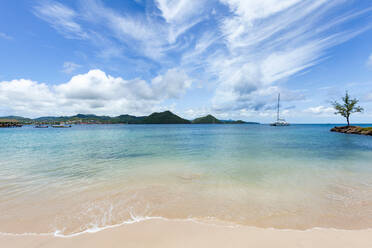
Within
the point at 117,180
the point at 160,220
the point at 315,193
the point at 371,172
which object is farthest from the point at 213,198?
the point at 371,172

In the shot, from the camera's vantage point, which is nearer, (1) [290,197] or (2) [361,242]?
(2) [361,242]

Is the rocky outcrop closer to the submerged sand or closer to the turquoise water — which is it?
the turquoise water

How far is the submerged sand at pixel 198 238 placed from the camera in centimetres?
381

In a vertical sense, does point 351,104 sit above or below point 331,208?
above

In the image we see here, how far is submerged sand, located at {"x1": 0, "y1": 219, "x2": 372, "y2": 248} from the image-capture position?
12.5 feet

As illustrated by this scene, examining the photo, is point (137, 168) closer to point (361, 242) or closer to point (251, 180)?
point (251, 180)

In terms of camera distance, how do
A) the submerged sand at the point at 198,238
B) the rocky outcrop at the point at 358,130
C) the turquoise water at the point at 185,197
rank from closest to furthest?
1. the submerged sand at the point at 198,238
2. the turquoise water at the point at 185,197
3. the rocky outcrop at the point at 358,130

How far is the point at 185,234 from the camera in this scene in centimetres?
425

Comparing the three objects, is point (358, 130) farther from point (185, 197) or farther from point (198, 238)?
point (198, 238)

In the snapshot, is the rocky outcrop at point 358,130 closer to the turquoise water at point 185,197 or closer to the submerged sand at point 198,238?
the turquoise water at point 185,197

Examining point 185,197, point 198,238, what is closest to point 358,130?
point 185,197

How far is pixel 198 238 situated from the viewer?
4070 millimetres

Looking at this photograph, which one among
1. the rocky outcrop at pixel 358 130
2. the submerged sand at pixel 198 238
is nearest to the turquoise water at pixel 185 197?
the submerged sand at pixel 198 238

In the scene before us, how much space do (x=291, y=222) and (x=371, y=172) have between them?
10732 mm
